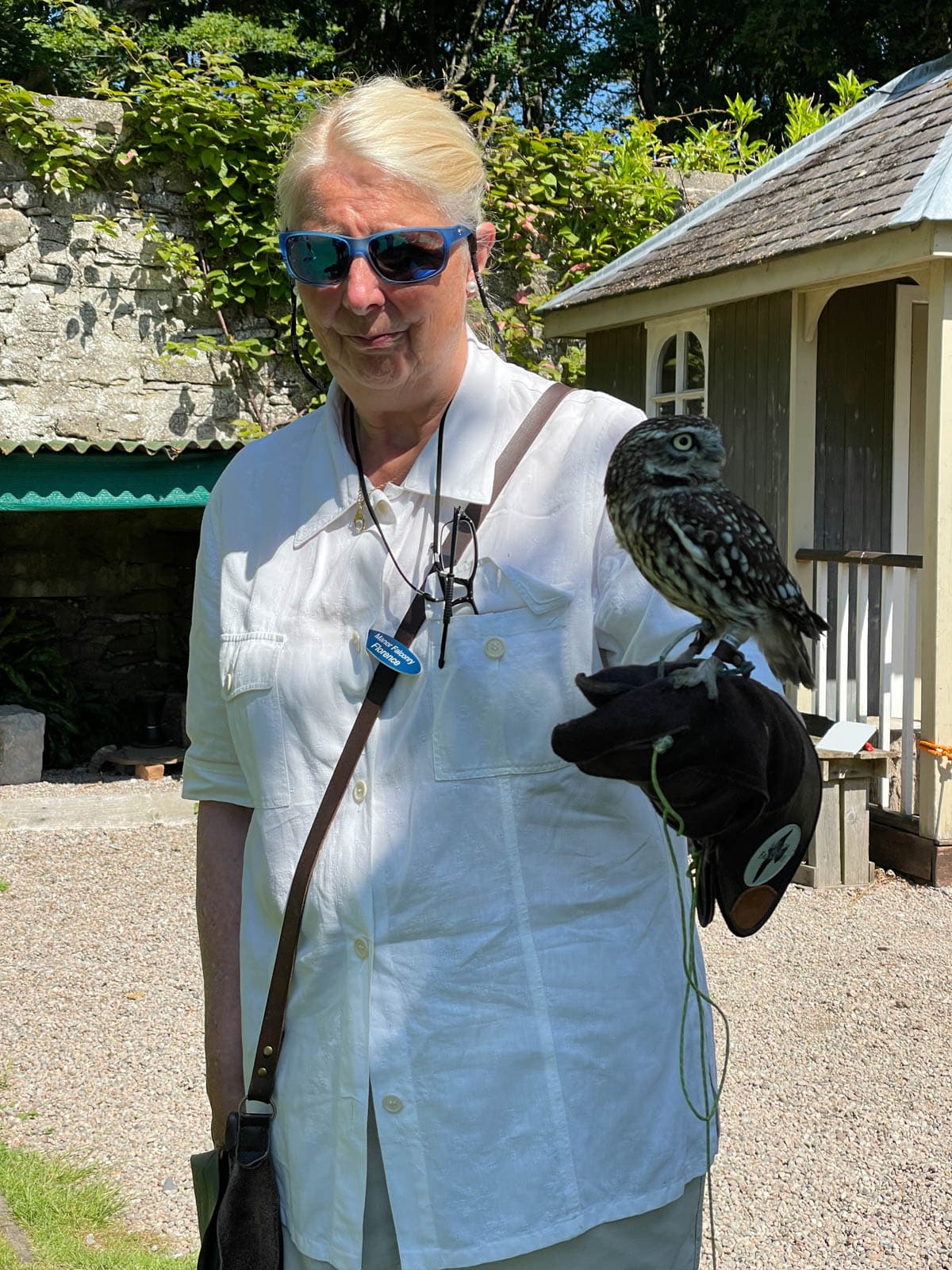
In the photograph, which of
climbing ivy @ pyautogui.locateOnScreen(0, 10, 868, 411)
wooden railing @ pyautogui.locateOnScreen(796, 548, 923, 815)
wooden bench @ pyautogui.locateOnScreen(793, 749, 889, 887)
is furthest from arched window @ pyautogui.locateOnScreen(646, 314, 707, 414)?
wooden bench @ pyautogui.locateOnScreen(793, 749, 889, 887)

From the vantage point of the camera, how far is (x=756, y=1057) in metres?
4.66

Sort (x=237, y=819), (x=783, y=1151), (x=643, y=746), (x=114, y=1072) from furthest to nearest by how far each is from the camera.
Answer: (x=114, y=1072)
(x=783, y=1151)
(x=237, y=819)
(x=643, y=746)

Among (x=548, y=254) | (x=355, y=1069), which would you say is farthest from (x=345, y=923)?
(x=548, y=254)

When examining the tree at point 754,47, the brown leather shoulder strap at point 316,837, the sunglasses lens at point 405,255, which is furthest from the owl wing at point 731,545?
the tree at point 754,47

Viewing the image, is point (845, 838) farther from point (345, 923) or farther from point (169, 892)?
point (345, 923)

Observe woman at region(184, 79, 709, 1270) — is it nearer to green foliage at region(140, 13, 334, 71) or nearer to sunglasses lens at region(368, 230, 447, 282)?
sunglasses lens at region(368, 230, 447, 282)

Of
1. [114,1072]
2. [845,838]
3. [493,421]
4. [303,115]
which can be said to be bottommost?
[114,1072]

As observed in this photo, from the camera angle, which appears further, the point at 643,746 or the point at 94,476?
the point at 94,476

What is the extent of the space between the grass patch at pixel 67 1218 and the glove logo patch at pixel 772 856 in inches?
94.6

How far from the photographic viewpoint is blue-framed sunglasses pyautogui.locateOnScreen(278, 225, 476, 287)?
5.96 feet

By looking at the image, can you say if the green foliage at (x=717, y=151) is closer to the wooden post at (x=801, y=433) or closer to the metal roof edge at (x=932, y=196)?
the wooden post at (x=801, y=433)

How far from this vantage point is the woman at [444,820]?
166cm

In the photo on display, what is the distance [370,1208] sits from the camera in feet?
5.53

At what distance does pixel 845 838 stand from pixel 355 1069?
5.47 metres
